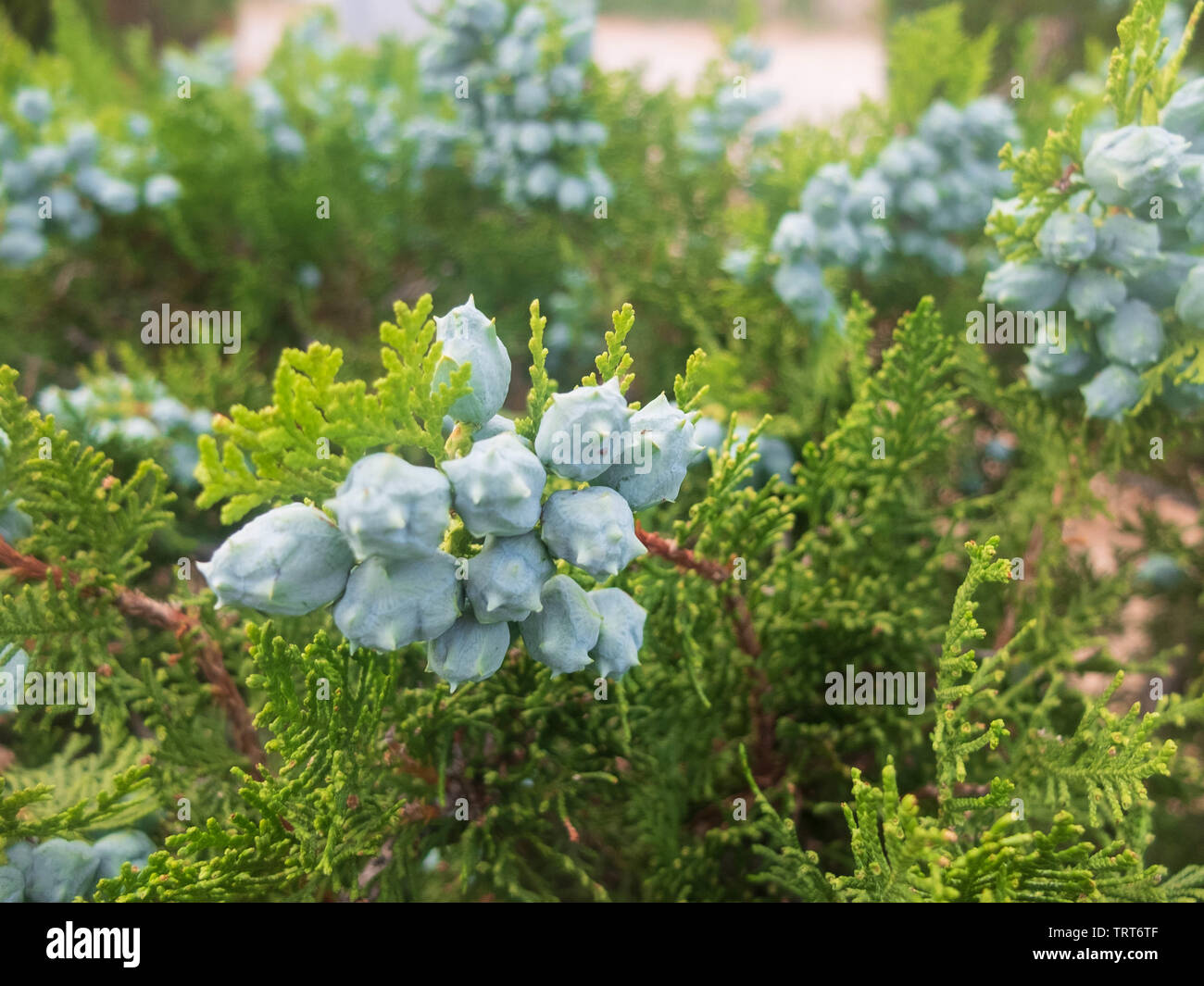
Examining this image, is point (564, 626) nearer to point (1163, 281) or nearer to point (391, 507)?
point (391, 507)

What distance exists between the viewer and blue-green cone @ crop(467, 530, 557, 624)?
0.48 meters

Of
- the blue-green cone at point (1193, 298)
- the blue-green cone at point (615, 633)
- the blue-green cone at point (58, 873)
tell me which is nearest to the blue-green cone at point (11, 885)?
the blue-green cone at point (58, 873)

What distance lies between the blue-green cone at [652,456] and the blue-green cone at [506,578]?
65 mm

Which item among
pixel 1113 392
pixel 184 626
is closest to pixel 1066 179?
pixel 1113 392

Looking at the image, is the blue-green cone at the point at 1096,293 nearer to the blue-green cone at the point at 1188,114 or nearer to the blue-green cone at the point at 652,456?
the blue-green cone at the point at 1188,114

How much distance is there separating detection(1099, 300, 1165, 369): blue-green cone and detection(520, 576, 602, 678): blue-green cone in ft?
1.83

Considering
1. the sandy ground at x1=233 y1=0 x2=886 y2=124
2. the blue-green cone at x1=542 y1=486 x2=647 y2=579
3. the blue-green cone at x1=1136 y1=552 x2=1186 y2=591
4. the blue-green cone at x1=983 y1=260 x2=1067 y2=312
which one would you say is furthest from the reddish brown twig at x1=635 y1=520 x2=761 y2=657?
the sandy ground at x1=233 y1=0 x2=886 y2=124

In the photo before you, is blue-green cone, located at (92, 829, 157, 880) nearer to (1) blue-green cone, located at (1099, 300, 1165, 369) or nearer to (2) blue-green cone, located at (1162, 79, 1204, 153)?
(1) blue-green cone, located at (1099, 300, 1165, 369)

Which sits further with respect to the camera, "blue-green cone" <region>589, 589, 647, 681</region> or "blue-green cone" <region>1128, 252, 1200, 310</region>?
"blue-green cone" <region>1128, 252, 1200, 310</region>

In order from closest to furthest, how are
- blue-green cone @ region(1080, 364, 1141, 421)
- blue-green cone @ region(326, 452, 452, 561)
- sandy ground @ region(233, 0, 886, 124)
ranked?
blue-green cone @ region(326, 452, 452, 561) < blue-green cone @ region(1080, 364, 1141, 421) < sandy ground @ region(233, 0, 886, 124)

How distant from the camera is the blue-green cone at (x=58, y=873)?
67 centimetres
